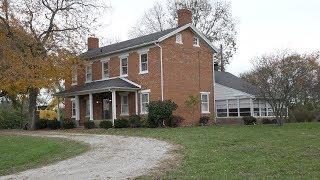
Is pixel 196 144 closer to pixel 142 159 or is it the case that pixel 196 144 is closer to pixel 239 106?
pixel 142 159

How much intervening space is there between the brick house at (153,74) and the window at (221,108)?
3.40 metres

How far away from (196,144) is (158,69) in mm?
15855

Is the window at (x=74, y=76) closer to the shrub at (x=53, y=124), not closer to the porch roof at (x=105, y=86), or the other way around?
the porch roof at (x=105, y=86)

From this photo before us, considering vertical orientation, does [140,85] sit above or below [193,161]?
above

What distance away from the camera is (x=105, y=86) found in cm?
3447

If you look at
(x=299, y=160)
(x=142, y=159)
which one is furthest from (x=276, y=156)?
(x=142, y=159)

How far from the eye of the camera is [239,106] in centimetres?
4031

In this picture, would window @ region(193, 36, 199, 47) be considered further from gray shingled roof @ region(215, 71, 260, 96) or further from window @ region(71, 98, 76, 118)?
window @ region(71, 98, 76, 118)

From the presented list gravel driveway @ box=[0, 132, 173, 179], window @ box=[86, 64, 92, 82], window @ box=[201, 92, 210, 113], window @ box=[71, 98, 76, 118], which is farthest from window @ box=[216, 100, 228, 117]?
gravel driveway @ box=[0, 132, 173, 179]

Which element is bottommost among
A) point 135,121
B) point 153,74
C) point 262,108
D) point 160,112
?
point 135,121

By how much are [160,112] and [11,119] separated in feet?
64.1

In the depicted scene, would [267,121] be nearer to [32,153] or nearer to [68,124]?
[68,124]

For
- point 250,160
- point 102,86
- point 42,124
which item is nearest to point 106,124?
point 102,86

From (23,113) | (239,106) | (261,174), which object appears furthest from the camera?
(23,113)
